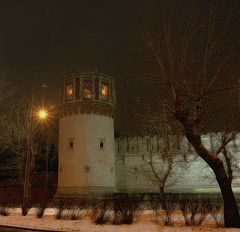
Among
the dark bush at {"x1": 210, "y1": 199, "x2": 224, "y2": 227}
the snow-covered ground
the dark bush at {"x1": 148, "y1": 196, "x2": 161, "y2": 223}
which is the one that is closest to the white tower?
the dark bush at {"x1": 148, "y1": 196, "x2": 161, "y2": 223}

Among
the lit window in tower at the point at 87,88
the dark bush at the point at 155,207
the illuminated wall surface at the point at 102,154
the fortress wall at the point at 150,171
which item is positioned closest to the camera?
the dark bush at the point at 155,207

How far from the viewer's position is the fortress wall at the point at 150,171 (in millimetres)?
26062

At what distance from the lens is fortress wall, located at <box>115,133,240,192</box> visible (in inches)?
1026

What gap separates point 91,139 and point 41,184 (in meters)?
10.9

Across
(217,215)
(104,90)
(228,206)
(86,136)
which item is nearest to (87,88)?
(104,90)

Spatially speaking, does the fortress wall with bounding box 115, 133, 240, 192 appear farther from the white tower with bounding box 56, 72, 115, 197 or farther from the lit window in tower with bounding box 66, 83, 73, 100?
the lit window in tower with bounding box 66, 83, 73, 100

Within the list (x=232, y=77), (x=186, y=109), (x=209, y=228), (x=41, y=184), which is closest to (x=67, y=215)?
(x=209, y=228)

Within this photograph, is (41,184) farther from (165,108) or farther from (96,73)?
(165,108)

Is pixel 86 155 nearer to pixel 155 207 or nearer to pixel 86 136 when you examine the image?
pixel 86 136

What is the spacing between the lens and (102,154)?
25391 millimetres

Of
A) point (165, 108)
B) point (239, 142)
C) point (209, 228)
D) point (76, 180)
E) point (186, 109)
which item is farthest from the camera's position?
point (239, 142)

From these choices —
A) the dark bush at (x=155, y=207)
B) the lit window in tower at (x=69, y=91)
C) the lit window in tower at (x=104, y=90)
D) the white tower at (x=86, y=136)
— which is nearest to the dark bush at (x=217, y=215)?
the dark bush at (x=155, y=207)

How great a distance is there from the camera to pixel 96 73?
87.8 feet

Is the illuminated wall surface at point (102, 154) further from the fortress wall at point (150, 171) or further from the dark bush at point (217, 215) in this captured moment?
the dark bush at point (217, 215)
